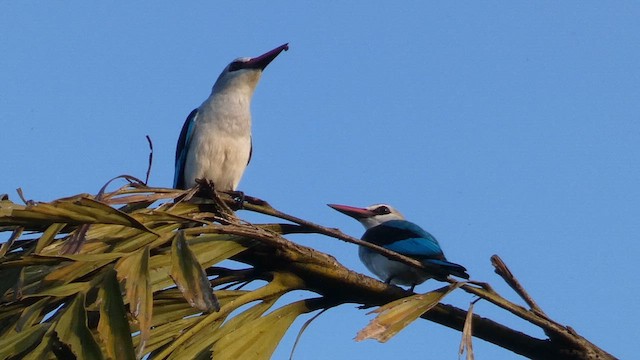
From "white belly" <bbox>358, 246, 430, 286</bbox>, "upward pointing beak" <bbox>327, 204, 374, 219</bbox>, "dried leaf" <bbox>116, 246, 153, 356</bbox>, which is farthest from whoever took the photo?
"upward pointing beak" <bbox>327, 204, 374, 219</bbox>

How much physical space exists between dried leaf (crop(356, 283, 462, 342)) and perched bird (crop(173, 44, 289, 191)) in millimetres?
3237

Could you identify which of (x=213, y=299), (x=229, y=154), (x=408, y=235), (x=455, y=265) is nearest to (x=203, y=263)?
(x=213, y=299)

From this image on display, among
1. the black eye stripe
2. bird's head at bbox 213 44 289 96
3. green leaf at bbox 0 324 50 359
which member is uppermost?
bird's head at bbox 213 44 289 96

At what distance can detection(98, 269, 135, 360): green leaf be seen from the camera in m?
3.12

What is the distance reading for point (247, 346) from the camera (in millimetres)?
3709

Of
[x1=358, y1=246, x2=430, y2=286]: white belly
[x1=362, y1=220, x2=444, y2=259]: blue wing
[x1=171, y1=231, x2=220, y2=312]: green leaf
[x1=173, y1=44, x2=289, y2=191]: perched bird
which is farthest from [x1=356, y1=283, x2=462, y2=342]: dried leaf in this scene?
[x1=173, y1=44, x2=289, y2=191]: perched bird

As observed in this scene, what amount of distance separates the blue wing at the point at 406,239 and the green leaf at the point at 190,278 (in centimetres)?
235

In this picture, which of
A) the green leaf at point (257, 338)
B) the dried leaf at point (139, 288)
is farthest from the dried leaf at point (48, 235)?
the green leaf at point (257, 338)

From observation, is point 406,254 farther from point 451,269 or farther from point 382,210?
point 382,210

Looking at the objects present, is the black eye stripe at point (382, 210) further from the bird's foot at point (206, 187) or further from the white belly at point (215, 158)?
the bird's foot at point (206, 187)

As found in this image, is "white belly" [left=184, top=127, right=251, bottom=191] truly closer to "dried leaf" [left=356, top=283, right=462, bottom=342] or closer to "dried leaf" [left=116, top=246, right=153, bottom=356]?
"dried leaf" [left=356, top=283, right=462, bottom=342]

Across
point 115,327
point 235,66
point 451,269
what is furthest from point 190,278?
point 235,66

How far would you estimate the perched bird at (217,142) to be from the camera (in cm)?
717

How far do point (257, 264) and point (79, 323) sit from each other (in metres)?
1.19
